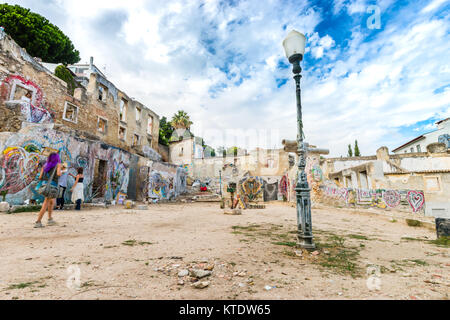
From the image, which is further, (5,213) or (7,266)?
(5,213)

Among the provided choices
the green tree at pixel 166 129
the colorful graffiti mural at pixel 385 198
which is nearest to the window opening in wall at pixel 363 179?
the colorful graffiti mural at pixel 385 198

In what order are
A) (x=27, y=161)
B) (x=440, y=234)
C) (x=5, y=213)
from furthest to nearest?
(x=27, y=161), (x=5, y=213), (x=440, y=234)

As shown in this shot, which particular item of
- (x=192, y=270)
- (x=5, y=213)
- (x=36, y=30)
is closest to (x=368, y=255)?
(x=192, y=270)

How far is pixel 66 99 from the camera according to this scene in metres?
14.6

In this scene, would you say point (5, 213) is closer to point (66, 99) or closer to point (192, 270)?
point (192, 270)

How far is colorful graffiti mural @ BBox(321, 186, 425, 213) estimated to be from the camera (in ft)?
31.3

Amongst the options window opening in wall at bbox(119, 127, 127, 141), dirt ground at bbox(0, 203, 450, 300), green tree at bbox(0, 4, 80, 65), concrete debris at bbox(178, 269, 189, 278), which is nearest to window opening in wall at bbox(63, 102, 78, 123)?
window opening in wall at bbox(119, 127, 127, 141)

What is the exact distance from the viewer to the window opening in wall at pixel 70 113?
1463 centimetres

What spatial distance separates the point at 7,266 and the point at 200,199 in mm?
15055

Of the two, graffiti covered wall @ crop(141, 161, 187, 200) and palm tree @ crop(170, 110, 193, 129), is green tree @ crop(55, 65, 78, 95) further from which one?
palm tree @ crop(170, 110, 193, 129)

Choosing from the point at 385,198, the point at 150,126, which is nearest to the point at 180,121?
the point at 150,126

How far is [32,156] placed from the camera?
718cm

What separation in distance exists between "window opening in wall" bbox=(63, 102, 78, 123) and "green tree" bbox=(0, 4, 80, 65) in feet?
40.9
